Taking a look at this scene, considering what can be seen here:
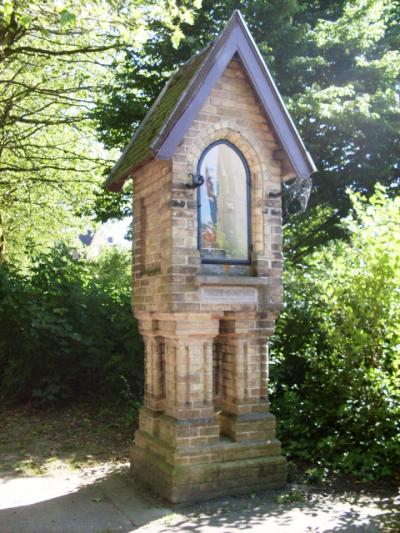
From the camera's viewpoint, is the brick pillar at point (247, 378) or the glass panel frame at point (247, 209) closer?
the glass panel frame at point (247, 209)

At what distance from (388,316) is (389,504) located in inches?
89.4

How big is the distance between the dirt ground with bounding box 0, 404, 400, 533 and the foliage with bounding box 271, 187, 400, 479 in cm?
56

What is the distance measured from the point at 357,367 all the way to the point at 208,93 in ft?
12.9

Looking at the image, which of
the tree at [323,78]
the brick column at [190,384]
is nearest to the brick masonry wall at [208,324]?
the brick column at [190,384]

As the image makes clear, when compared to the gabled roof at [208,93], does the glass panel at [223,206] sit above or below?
below

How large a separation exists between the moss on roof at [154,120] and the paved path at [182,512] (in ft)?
11.8

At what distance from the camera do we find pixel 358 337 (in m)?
6.40

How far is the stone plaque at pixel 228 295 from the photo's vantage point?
548 cm

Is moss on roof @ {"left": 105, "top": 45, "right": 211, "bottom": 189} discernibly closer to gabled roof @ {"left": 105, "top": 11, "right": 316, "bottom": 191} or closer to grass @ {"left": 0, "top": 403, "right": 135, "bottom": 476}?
gabled roof @ {"left": 105, "top": 11, "right": 316, "bottom": 191}

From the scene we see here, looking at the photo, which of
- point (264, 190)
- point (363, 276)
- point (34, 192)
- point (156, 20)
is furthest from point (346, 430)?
point (34, 192)

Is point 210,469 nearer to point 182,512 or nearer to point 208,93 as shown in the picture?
point 182,512

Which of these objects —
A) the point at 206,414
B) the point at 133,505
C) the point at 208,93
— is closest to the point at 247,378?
the point at 206,414

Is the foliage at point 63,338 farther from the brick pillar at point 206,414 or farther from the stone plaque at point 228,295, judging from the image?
the stone plaque at point 228,295

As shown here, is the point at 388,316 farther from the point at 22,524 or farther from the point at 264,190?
the point at 22,524
